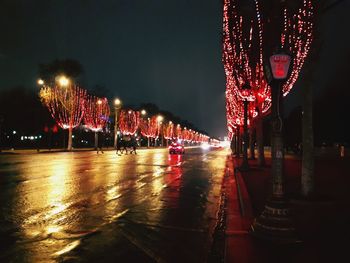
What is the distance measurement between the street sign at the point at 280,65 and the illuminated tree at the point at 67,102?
54.4m

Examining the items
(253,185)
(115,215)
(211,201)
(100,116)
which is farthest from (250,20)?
(100,116)

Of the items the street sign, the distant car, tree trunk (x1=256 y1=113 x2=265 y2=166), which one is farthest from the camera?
the distant car

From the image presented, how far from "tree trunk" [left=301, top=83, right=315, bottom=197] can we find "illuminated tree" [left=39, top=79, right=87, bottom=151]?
51.2m

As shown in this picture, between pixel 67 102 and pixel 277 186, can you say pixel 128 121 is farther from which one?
pixel 277 186

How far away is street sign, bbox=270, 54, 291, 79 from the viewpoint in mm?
7844

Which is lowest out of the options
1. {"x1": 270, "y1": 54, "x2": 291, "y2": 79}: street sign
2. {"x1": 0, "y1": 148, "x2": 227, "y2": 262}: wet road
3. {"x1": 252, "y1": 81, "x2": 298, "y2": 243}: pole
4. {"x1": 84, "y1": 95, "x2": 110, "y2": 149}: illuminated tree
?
{"x1": 0, "y1": 148, "x2": 227, "y2": 262}: wet road

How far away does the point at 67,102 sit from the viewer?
207 ft

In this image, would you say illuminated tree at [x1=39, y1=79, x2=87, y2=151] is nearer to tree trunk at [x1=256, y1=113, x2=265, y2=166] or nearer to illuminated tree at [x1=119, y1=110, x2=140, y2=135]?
illuminated tree at [x1=119, y1=110, x2=140, y2=135]

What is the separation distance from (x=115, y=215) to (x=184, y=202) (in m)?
2.91

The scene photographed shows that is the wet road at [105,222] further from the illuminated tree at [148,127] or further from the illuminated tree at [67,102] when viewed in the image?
the illuminated tree at [148,127]

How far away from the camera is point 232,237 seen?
7.69 m

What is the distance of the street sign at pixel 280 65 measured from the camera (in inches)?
309

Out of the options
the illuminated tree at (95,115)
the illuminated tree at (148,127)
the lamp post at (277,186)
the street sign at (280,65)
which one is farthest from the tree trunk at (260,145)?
the illuminated tree at (148,127)

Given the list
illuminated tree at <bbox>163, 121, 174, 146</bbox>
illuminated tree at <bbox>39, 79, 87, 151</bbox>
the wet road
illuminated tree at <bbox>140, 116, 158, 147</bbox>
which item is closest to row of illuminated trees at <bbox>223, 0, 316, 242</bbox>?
the wet road
